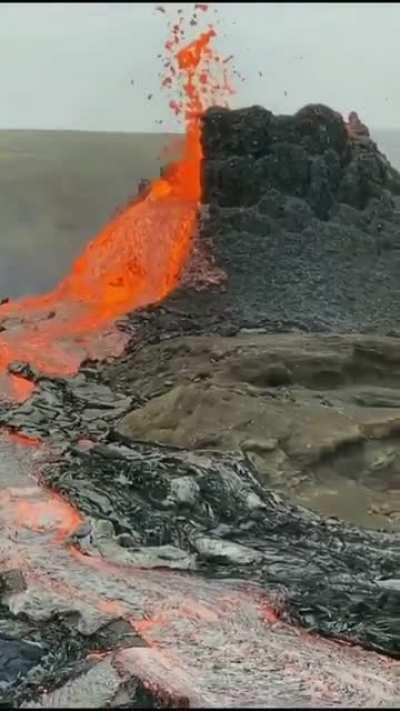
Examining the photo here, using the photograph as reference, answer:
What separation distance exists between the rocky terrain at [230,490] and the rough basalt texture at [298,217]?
44mm

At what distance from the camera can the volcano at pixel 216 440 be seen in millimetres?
6059

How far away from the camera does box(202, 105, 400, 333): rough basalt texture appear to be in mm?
16344

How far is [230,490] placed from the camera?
8.77 m

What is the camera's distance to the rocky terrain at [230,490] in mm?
5879

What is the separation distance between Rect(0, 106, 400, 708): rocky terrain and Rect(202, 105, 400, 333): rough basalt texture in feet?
0.15

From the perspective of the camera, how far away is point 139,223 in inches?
728

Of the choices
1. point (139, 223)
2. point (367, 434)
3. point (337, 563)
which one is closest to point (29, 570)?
point (337, 563)

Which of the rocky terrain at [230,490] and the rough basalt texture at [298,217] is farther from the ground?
the rough basalt texture at [298,217]

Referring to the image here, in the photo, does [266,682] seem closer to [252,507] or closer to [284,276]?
[252,507]

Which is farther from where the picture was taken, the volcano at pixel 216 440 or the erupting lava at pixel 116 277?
the erupting lava at pixel 116 277

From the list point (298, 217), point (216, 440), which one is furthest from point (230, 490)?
point (298, 217)

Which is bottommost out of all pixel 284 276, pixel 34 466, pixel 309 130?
pixel 34 466

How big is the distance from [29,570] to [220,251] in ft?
34.2

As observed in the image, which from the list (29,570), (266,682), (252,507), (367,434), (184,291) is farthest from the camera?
(184,291)
